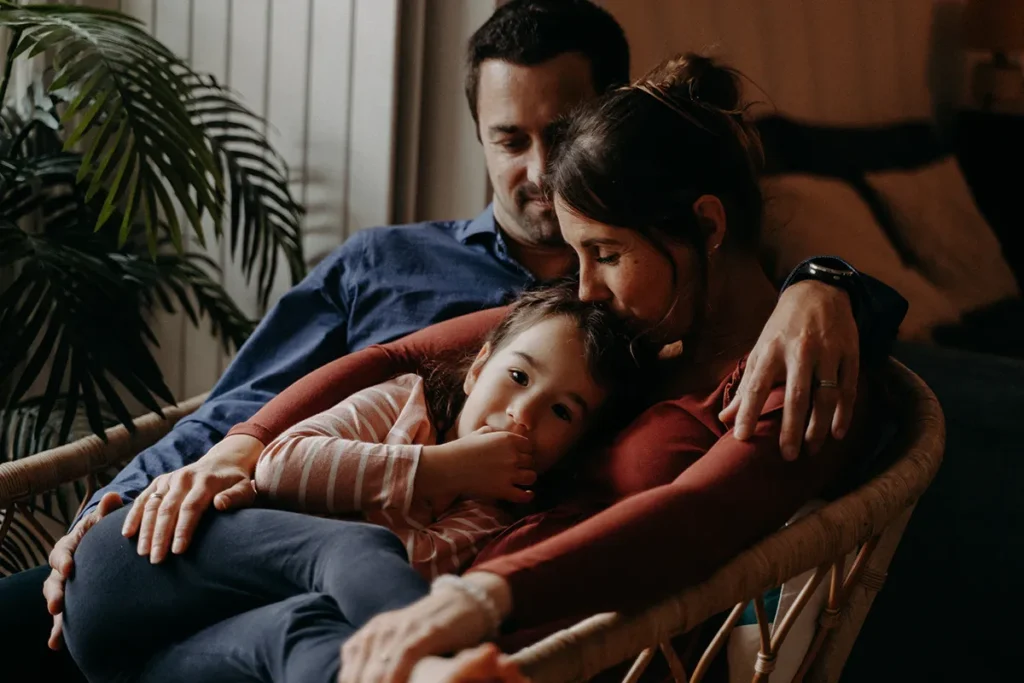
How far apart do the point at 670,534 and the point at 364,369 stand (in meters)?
0.58

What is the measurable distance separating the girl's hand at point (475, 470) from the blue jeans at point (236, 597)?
17 cm

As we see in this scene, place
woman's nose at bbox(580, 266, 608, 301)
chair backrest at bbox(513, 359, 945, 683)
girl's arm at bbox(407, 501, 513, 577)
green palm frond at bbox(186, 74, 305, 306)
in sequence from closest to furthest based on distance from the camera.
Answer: chair backrest at bbox(513, 359, 945, 683) → girl's arm at bbox(407, 501, 513, 577) → woman's nose at bbox(580, 266, 608, 301) → green palm frond at bbox(186, 74, 305, 306)

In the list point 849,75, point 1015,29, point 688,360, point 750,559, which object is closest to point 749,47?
point 849,75

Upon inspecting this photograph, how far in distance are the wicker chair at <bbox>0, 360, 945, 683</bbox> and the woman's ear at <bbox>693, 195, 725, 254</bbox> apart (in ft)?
1.03

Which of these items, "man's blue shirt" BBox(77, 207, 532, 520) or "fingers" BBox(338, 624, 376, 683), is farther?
"man's blue shirt" BBox(77, 207, 532, 520)

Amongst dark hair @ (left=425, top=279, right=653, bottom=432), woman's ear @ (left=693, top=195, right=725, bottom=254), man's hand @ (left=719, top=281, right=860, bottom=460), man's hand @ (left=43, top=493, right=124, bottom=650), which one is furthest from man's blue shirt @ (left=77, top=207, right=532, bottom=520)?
man's hand @ (left=719, top=281, right=860, bottom=460)

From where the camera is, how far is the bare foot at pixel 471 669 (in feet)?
2.46

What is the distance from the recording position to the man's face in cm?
158

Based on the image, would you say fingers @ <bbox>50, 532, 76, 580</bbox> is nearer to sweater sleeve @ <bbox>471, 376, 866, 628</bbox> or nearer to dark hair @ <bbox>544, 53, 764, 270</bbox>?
sweater sleeve @ <bbox>471, 376, 866, 628</bbox>

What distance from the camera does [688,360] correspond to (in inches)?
51.9

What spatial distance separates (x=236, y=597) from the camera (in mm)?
1052

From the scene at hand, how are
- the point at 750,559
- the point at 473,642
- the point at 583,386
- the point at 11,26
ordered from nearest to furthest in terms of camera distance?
the point at 473,642 < the point at 750,559 < the point at 583,386 < the point at 11,26

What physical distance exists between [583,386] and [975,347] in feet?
2.79

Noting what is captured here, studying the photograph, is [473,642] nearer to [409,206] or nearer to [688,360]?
[688,360]
